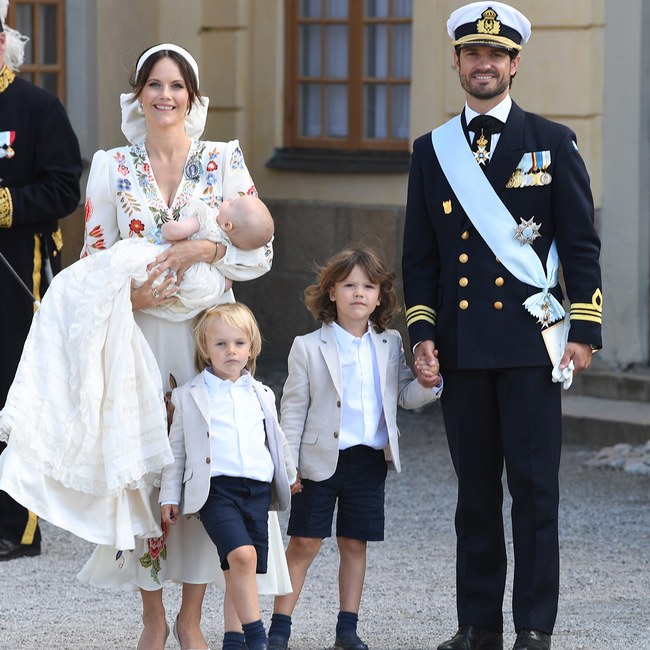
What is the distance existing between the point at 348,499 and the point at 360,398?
1.05 feet

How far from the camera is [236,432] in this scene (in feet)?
15.8

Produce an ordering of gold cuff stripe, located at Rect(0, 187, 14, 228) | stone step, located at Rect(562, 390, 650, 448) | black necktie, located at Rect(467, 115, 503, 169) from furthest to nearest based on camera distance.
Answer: stone step, located at Rect(562, 390, 650, 448), gold cuff stripe, located at Rect(0, 187, 14, 228), black necktie, located at Rect(467, 115, 503, 169)

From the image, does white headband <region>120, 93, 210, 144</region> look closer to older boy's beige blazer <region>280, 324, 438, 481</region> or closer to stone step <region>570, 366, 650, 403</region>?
older boy's beige blazer <region>280, 324, 438, 481</region>

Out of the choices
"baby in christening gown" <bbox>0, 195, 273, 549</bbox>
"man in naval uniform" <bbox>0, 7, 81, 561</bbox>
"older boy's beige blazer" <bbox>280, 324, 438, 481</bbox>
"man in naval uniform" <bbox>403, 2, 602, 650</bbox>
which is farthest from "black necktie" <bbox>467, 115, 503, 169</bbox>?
"man in naval uniform" <bbox>0, 7, 81, 561</bbox>

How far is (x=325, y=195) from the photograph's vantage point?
433 inches

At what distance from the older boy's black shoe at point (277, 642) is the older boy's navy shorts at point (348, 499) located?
1.05 feet

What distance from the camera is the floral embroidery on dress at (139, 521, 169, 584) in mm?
4891

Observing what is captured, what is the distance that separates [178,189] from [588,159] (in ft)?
→ 16.2

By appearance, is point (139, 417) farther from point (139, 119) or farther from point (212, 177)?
point (139, 119)

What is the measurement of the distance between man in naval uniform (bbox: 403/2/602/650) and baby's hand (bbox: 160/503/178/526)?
34.0 inches

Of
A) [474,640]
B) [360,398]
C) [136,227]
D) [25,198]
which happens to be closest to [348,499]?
[360,398]

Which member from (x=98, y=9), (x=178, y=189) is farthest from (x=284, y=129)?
(x=178, y=189)

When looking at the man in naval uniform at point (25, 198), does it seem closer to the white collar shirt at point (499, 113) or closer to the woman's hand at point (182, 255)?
the woman's hand at point (182, 255)

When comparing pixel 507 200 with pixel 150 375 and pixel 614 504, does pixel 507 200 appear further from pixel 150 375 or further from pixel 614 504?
pixel 614 504
